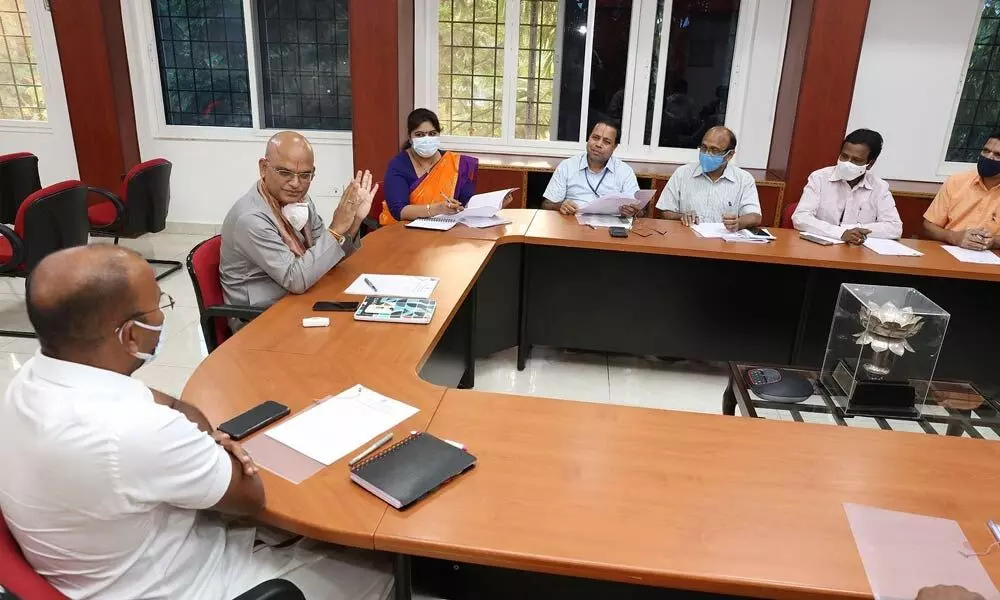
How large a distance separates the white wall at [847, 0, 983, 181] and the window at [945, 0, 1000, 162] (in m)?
0.10

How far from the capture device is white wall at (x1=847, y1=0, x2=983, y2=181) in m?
4.61

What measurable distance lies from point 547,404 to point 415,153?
242 cm

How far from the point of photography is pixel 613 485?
4.31 feet

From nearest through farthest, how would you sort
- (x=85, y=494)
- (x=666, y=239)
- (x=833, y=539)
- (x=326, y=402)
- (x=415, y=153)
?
(x=85, y=494) < (x=833, y=539) < (x=326, y=402) < (x=666, y=239) < (x=415, y=153)

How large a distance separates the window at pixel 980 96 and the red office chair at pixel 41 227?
5.90 metres

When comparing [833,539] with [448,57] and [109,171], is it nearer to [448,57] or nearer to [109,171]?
[448,57]

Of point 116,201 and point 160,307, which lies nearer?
point 160,307

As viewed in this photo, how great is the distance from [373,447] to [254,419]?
300 millimetres

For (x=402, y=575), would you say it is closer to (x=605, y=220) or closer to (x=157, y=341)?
(x=157, y=341)

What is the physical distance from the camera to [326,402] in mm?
1570

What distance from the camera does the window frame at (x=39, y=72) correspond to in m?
5.21

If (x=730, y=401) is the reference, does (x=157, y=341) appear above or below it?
above

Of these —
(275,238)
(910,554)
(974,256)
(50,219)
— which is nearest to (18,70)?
(50,219)

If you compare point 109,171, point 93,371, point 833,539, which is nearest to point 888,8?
point 833,539
